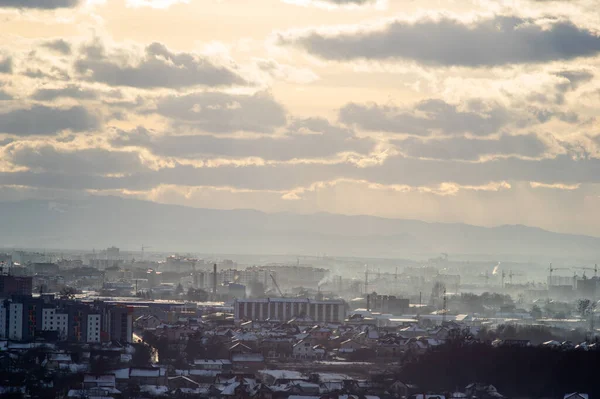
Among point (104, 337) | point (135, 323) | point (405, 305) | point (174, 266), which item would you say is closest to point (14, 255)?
point (174, 266)

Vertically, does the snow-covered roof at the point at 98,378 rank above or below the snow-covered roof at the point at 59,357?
below

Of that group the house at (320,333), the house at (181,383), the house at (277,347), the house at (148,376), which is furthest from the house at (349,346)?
the house at (181,383)

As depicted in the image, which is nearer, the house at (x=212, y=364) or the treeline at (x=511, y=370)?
the treeline at (x=511, y=370)

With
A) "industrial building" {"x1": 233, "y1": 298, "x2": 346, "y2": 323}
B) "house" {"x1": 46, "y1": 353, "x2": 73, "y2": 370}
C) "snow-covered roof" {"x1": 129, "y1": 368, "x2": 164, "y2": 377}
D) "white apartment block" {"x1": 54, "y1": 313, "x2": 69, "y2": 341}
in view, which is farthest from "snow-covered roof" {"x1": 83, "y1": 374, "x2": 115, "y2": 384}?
"industrial building" {"x1": 233, "y1": 298, "x2": 346, "y2": 323}

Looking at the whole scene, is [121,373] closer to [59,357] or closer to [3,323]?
[59,357]

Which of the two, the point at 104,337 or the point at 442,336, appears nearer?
the point at 104,337

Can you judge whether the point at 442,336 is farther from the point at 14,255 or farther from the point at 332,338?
the point at 14,255

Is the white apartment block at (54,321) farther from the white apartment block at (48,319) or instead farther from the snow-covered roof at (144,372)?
the snow-covered roof at (144,372)

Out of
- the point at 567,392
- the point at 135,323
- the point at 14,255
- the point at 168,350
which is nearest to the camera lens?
the point at 567,392
